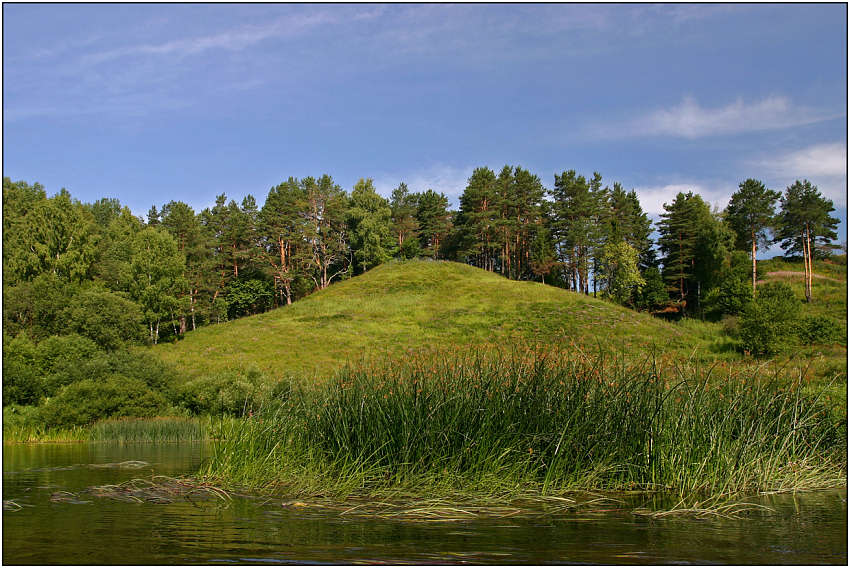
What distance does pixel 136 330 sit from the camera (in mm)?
46031

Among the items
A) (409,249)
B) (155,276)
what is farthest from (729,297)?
(155,276)

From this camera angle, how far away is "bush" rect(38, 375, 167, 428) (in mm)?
25469

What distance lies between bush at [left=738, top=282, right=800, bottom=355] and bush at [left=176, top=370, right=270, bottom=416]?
33234 millimetres

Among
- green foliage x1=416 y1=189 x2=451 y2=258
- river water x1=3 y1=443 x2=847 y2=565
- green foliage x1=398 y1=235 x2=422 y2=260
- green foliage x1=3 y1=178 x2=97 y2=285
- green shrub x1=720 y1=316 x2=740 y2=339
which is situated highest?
green foliage x1=416 y1=189 x2=451 y2=258

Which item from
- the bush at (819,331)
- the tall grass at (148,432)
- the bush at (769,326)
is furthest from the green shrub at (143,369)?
the bush at (819,331)

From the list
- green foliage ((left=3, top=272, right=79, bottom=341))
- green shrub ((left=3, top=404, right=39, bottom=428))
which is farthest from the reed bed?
green foliage ((left=3, top=272, right=79, bottom=341))

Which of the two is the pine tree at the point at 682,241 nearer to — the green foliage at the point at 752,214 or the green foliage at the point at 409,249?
the green foliage at the point at 752,214

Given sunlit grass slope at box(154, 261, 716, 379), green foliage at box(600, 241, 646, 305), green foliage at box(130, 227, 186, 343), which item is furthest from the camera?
green foliage at box(600, 241, 646, 305)

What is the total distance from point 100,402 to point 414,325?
34240 mm

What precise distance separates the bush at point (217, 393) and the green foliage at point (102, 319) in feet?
48.4

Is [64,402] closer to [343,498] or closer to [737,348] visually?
[343,498]

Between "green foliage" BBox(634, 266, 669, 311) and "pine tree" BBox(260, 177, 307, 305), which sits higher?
"pine tree" BBox(260, 177, 307, 305)

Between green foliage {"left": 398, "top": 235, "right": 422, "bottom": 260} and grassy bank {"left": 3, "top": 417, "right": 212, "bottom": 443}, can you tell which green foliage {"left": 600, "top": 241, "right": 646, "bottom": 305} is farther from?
grassy bank {"left": 3, "top": 417, "right": 212, "bottom": 443}

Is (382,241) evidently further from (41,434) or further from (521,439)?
(521,439)
